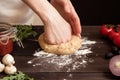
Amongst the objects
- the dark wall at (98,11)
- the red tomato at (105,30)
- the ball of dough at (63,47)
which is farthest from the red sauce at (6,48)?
the dark wall at (98,11)

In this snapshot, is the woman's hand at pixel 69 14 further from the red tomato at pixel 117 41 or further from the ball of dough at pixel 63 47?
the red tomato at pixel 117 41

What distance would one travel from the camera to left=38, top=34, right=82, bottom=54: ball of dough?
130cm

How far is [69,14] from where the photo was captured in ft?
4.46

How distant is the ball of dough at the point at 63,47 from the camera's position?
130 cm

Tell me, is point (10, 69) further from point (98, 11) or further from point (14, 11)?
point (98, 11)

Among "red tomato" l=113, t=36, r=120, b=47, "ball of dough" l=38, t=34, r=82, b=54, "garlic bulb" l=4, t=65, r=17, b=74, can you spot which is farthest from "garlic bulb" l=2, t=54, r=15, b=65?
"red tomato" l=113, t=36, r=120, b=47

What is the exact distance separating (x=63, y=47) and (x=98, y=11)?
1.25 metres

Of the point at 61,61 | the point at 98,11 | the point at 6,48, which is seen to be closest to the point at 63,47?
the point at 61,61

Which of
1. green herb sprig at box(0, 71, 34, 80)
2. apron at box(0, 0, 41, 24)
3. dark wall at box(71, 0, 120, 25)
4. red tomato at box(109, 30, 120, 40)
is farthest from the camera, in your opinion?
dark wall at box(71, 0, 120, 25)

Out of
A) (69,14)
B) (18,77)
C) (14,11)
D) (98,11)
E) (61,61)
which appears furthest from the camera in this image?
(98,11)

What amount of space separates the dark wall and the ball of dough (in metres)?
1.13

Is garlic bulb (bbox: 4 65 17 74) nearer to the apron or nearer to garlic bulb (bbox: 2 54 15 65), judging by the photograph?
garlic bulb (bbox: 2 54 15 65)

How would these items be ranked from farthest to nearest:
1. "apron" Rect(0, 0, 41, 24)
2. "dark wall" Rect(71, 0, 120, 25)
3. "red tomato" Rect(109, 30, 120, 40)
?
"dark wall" Rect(71, 0, 120, 25) < "apron" Rect(0, 0, 41, 24) < "red tomato" Rect(109, 30, 120, 40)

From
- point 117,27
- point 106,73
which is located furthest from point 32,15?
point 106,73
